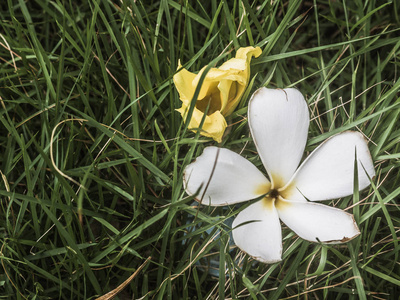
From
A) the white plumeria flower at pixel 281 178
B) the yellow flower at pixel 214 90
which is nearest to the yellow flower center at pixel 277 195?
the white plumeria flower at pixel 281 178

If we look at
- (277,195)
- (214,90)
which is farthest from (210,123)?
(277,195)

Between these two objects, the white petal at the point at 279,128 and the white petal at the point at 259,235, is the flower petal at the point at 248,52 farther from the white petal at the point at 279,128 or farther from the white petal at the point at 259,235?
the white petal at the point at 259,235

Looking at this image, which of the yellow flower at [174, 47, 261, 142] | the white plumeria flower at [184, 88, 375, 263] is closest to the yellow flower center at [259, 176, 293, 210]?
the white plumeria flower at [184, 88, 375, 263]

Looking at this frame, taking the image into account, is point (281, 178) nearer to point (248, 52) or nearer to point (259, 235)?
point (259, 235)

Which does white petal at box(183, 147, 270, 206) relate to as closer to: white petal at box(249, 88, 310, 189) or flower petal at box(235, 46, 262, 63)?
white petal at box(249, 88, 310, 189)

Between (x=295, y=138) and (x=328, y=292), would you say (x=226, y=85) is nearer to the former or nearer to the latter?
(x=295, y=138)

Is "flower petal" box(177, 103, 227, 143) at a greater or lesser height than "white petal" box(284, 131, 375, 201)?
greater

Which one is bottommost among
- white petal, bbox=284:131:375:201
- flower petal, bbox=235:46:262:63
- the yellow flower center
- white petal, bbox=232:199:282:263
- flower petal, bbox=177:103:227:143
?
white petal, bbox=232:199:282:263
